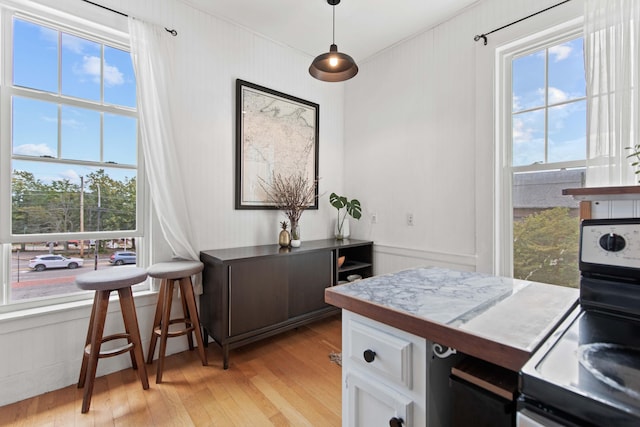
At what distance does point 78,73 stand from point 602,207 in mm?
3409

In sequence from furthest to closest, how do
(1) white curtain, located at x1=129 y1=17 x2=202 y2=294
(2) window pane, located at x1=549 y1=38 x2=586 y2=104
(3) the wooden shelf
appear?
1. (3) the wooden shelf
2. (1) white curtain, located at x1=129 y1=17 x2=202 y2=294
3. (2) window pane, located at x1=549 y1=38 x2=586 y2=104

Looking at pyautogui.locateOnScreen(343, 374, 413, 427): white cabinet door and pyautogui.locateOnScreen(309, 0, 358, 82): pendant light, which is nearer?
pyautogui.locateOnScreen(343, 374, 413, 427): white cabinet door

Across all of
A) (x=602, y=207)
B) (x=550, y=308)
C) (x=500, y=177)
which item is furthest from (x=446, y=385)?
(x=500, y=177)

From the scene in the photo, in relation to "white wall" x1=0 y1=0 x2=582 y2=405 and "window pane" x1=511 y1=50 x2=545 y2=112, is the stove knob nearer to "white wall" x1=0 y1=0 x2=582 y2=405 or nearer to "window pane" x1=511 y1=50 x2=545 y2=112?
"white wall" x1=0 y1=0 x2=582 y2=405

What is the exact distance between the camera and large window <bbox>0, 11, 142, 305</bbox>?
187 centimetres

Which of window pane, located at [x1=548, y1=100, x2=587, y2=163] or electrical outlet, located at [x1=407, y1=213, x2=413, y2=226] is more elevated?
window pane, located at [x1=548, y1=100, x2=587, y2=163]

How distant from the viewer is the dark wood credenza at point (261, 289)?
7.12ft

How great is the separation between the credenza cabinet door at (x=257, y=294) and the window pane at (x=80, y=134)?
4.33 feet

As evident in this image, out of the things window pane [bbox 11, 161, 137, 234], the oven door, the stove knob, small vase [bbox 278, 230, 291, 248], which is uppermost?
window pane [bbox 11, 161, 137, 234]

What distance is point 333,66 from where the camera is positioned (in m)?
2.04

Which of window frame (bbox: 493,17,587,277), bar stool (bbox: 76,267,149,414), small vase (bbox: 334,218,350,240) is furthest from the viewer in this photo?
small vase (bbox: 334,218,350,240)

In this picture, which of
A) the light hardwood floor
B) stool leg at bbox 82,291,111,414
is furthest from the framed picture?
the light hardwood floor

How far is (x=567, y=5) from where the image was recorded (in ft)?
6.30

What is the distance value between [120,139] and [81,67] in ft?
1.75
